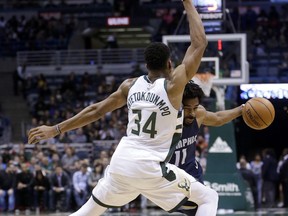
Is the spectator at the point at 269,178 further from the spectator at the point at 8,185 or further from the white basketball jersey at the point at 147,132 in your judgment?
the white basketball jersey at the point at 147,132

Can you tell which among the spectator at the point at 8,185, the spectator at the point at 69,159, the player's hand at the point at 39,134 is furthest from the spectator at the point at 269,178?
the player's hand at the point at 39,134

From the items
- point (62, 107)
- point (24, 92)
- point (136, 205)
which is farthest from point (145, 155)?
point (24, 92)

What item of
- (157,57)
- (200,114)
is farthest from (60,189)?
(157,57)

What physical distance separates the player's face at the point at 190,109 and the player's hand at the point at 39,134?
1298mm

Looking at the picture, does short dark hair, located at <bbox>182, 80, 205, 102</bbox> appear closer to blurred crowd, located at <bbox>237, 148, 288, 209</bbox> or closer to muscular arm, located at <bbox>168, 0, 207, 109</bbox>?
muscular arm, located at <bbox>168, 0, 207, 109</bbox>

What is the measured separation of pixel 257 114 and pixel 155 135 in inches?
64.0

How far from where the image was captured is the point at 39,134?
6.73 meters

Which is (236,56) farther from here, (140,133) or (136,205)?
(140,133)

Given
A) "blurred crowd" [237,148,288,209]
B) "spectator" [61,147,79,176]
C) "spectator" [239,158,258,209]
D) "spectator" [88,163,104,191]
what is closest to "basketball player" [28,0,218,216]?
"spectator" [88,163,104,191]

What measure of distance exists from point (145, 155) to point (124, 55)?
2254cm

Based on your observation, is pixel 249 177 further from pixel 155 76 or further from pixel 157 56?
pixel 157 56

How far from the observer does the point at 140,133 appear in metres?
6.31

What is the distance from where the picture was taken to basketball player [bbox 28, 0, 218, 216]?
20.3ft

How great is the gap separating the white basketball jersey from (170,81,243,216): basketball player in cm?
93
